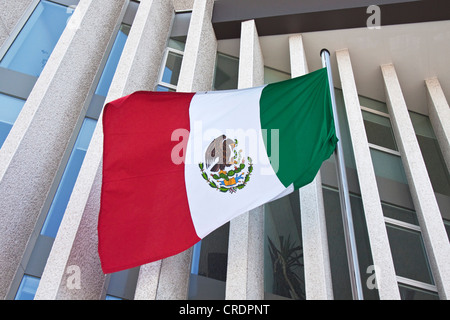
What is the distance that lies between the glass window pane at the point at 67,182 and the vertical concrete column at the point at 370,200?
407 cm

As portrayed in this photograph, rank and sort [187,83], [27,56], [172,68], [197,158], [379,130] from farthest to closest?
[379,130]
[172,68]
[27,56]
[187,83]
[197,158]

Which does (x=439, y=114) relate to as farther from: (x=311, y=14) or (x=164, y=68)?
(x=164, y=68)

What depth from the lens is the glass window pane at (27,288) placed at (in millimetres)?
5434

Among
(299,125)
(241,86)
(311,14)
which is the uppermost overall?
(311,14)

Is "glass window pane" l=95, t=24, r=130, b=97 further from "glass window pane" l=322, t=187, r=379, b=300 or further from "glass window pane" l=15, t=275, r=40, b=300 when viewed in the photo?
"glass window pane" l=322, t=187, r=379, b=300

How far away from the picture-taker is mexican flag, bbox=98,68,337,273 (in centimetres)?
489

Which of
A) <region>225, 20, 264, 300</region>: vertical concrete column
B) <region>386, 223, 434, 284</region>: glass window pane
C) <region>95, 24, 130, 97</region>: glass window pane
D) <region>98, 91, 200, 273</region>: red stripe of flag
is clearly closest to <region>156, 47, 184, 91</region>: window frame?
<region>95, 24, 130, 97</region>: glass window pane

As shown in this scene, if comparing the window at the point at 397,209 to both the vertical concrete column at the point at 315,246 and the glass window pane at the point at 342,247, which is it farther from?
the vertical concrete column at the point at 315,246

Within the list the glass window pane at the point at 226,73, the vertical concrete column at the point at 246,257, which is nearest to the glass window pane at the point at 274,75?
the glass window pane at the point at 226,73

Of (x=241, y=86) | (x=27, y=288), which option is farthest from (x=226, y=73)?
(x=27, y=288)

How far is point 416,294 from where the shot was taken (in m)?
6.15

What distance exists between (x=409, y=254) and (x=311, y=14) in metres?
4.75

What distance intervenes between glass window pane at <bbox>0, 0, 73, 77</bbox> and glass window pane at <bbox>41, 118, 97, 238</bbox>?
52.5 inches
